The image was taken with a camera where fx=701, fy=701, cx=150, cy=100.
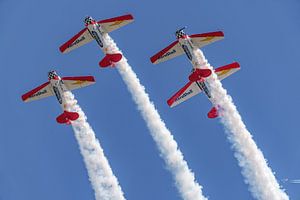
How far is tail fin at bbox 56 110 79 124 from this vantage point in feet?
248

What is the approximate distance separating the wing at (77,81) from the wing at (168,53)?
24.3 feet

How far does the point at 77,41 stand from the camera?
81812mm

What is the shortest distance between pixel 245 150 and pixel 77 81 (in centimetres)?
1982

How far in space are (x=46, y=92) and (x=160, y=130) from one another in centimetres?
1363

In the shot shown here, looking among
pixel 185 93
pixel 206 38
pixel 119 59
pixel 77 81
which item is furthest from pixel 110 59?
pixel 206 38

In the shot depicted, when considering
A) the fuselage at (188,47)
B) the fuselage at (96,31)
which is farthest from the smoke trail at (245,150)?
the fuselage at (96,31)

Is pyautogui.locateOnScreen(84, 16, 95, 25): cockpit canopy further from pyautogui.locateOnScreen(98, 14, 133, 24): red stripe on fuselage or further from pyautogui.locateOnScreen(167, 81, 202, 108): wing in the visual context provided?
pyautogui.locateOnScreen(167, 81, 202, 108): wing

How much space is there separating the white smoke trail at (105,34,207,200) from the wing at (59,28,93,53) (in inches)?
102

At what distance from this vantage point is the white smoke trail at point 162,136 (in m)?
74.2

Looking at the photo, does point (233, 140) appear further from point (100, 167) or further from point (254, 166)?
point (100, 167)

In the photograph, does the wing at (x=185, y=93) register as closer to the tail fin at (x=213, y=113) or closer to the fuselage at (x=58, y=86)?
the tail fin at (x=213, y=113)

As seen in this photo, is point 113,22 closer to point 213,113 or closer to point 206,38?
point 206,38

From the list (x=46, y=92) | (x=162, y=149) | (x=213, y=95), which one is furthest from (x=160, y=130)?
(x=46, y=92)

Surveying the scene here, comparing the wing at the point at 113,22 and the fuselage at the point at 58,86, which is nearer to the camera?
the fuselage at the point at 58,86
